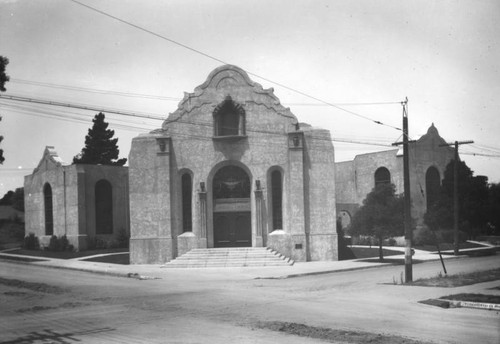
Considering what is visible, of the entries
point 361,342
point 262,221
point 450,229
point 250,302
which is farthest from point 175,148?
point 361,342

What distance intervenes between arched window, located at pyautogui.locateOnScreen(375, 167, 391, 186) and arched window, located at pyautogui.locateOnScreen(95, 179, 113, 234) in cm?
2544

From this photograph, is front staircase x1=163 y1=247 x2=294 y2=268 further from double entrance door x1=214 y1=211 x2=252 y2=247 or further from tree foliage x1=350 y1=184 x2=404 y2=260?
tree foliage x1=350 y1=184 x2=404 y2=260

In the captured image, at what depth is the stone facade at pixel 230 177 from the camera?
3562cm

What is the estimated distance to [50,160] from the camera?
48500 mm

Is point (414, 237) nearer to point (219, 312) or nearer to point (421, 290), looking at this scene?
point (421, 290)

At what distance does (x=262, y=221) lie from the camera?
35.8 metres

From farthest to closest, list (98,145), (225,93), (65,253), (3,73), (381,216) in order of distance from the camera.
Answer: (98,145)
(65,253)
(225,93)
(381,216)
(3,73)

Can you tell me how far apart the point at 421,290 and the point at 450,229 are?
2889cm

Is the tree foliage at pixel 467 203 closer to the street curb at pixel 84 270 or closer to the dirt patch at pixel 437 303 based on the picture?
the street curb at pixel 84 270

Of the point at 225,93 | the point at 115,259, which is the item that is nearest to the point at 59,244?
the point at 115,259

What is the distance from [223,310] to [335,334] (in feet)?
15.8

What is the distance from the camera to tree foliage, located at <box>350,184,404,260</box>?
110 ft

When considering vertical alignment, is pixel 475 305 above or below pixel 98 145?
below

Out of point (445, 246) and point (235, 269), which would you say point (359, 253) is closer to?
point (445, 246)
